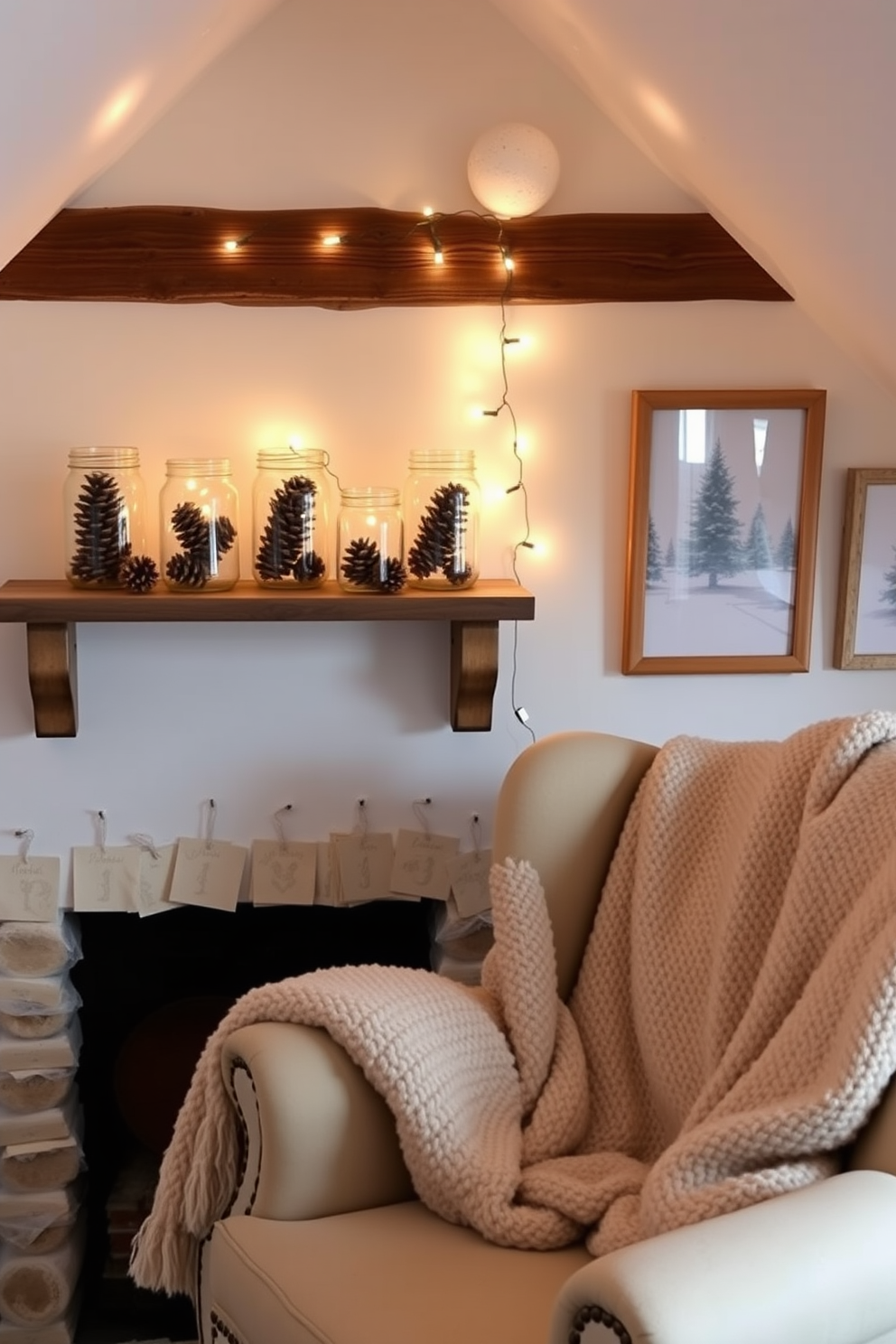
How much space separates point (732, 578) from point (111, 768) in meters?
1.10

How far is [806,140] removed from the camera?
1.57 metres

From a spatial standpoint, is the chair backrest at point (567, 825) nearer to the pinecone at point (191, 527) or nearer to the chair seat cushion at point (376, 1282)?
the chair seat cushion at point (376, 1282)

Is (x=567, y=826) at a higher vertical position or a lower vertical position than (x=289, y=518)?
lower

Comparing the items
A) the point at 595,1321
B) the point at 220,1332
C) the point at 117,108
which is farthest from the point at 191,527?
the point at 595,1321

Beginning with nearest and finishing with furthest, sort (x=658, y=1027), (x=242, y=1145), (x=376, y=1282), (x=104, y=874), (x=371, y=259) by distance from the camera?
(x=376, y=1282) → (x=242, y=1145) → (x=658, y=1027) → (x=371, y=259) → (x=104, y=874)

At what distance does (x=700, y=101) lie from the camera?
1731 millimetres

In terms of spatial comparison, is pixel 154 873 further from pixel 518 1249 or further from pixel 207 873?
pixel 518 1249

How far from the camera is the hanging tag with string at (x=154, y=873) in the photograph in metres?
2.35

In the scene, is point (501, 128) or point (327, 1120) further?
point (501, 128)

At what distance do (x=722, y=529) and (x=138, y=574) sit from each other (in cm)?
97

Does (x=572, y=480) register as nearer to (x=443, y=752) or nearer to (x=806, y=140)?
(x=443, y=752)

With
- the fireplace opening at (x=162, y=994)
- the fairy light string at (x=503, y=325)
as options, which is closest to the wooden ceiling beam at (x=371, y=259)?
the fairy light string at (x=503, y=325)

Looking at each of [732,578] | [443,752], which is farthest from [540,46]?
[443,752]

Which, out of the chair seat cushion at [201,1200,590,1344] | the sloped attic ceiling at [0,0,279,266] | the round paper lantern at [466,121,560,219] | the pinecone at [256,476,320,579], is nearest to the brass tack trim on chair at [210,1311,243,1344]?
the chair seat cushion at [201,1200,590,1344]
